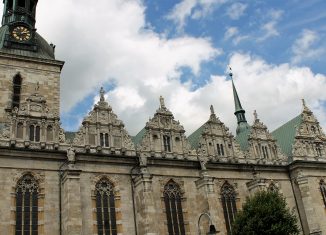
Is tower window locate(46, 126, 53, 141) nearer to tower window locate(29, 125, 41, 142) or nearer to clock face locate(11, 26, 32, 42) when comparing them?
tower window locate(29, 125, 41, 142)

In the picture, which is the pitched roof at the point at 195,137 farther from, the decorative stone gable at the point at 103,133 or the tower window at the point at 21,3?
the tower window at the point at 21,3

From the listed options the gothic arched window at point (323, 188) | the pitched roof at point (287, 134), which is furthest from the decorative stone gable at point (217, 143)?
the gothic arched window at point (323, 188)

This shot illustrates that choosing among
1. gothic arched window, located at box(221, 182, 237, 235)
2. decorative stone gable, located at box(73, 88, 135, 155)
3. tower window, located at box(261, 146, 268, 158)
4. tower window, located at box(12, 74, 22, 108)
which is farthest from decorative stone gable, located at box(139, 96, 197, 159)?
tower window, located at box(12, 74, 22, 108)

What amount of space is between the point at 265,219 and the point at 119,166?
41.3ft

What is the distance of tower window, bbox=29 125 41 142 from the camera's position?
3294 cm

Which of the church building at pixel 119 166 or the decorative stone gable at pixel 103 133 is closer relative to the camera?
the church building at pixel 119 166

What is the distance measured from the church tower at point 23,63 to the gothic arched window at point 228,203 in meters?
18.1

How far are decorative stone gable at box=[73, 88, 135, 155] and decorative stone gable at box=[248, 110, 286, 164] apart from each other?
1386 centimetres

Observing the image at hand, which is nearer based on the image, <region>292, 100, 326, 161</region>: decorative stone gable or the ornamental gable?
the ornamental gable

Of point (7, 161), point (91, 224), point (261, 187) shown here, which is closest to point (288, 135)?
point (261, 187)

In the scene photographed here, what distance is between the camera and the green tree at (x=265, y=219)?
99.5 ft

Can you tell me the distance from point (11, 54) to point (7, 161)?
14849 mm

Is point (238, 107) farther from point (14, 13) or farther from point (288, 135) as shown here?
point (14, 13)

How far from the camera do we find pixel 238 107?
65.9 metres
